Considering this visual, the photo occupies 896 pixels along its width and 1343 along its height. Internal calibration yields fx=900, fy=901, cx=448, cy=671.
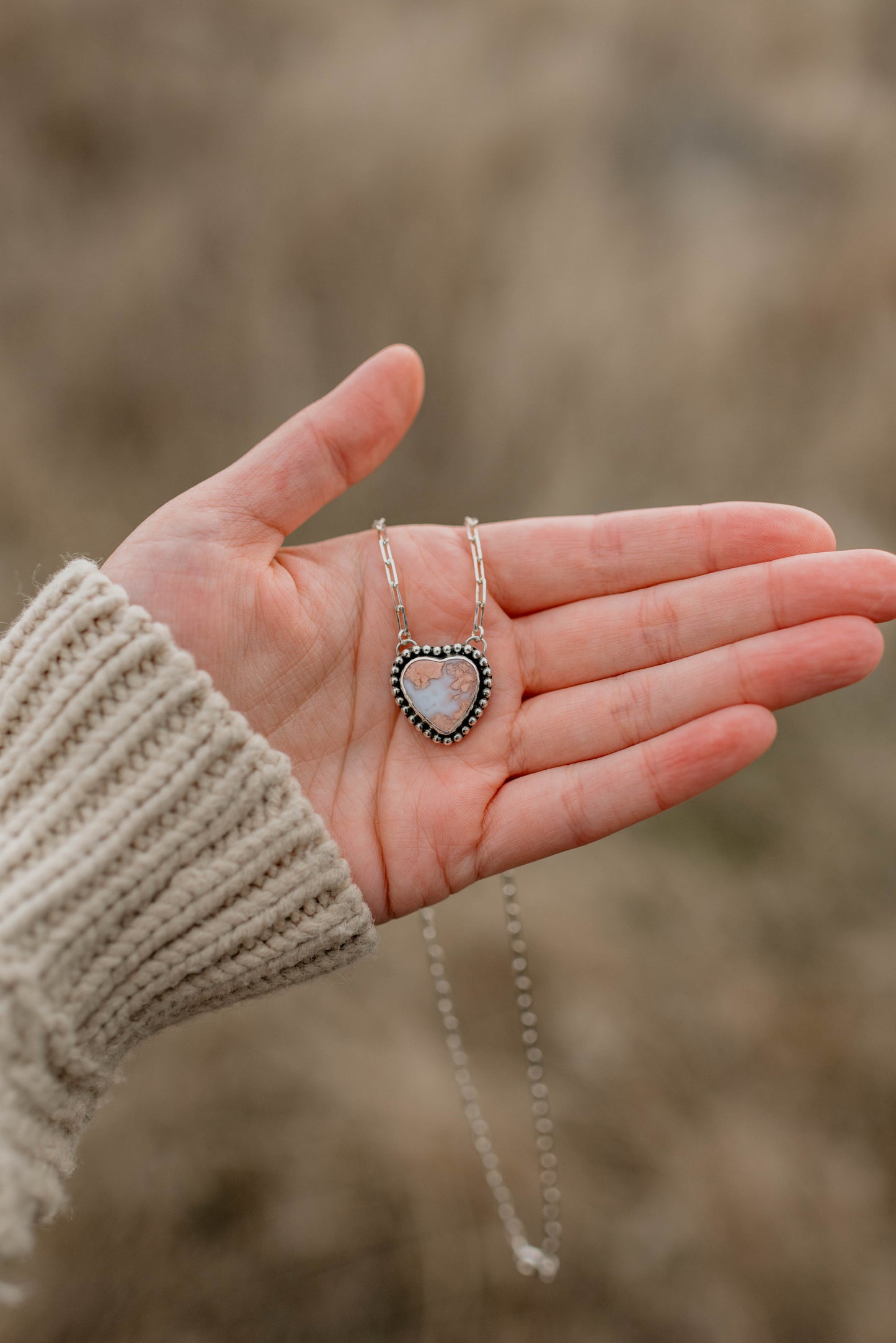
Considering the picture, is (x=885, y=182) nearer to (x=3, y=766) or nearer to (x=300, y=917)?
(x=300, y=917)

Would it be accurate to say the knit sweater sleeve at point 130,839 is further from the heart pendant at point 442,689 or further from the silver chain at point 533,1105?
the silver chain at point 533,1105

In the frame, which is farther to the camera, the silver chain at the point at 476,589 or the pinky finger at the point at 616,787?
the silver chain at the point at 476,589

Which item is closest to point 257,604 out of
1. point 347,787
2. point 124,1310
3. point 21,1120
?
point 347,787

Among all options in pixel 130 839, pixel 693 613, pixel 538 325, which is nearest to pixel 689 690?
pixel 693 613

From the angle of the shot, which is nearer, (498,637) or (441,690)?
(441,690)

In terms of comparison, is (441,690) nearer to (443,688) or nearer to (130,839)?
(443,688)

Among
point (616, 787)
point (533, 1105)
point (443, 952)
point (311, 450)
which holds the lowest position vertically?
point (533, 1105)

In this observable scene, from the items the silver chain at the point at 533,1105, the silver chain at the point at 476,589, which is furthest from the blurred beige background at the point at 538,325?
the silver chain at the point at 476,589
